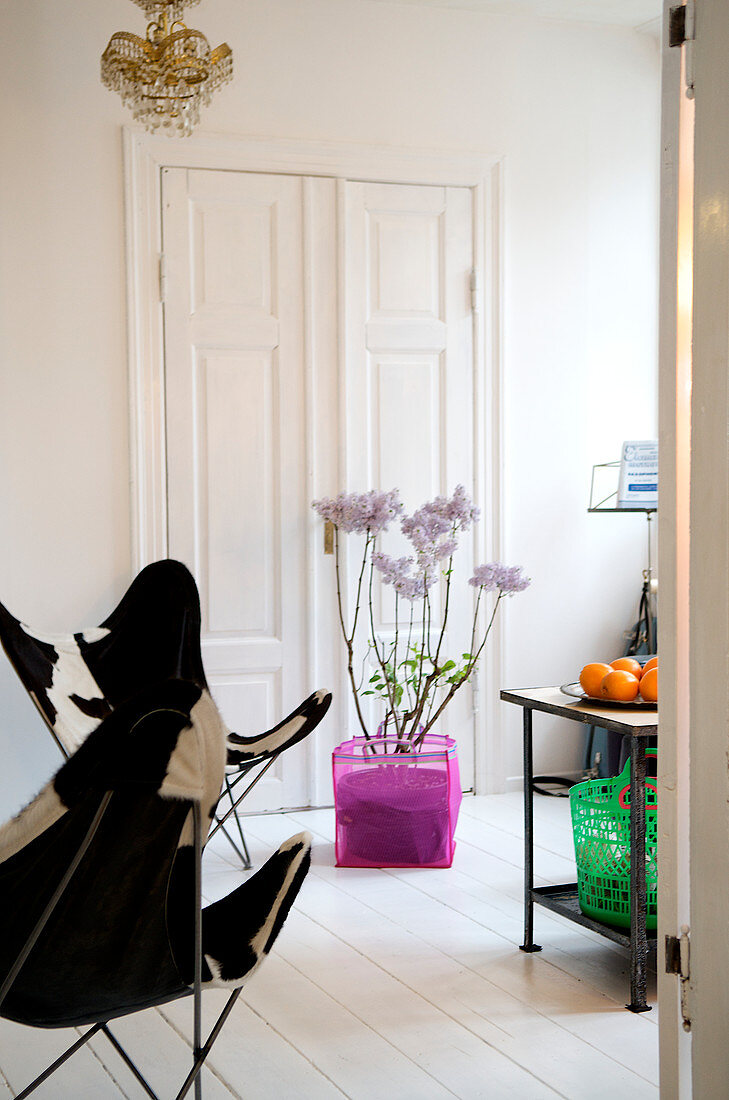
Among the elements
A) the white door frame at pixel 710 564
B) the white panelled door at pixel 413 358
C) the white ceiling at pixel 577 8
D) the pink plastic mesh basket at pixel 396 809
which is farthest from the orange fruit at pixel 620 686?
the white ceiling at pixel 577 8

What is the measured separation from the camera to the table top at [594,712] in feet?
8.08

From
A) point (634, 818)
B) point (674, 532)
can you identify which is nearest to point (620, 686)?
point (634, 818)

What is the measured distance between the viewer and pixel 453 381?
4.45m

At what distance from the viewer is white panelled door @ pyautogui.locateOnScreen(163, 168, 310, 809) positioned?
13.5 ft

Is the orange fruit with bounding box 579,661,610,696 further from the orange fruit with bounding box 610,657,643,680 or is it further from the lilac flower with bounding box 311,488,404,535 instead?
the lilac flower with bounding box 311,488,404,535

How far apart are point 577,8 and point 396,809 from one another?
3.20 m

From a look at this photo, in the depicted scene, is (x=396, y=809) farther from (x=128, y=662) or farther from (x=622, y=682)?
(x=622, y=682)

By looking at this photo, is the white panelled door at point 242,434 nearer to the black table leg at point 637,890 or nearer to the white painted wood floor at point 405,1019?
the white painted wood floor at point 405,1019

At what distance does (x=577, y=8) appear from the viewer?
4.40 meters

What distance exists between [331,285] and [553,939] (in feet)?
8.34

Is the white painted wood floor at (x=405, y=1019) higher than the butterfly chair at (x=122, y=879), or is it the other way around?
the butterfly chair at (x=122, y=879)

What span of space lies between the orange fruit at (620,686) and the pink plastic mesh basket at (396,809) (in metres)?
1.05

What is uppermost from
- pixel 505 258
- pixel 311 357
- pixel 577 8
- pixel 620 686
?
pixel 577 8

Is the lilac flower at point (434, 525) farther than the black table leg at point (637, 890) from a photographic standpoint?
Yes
